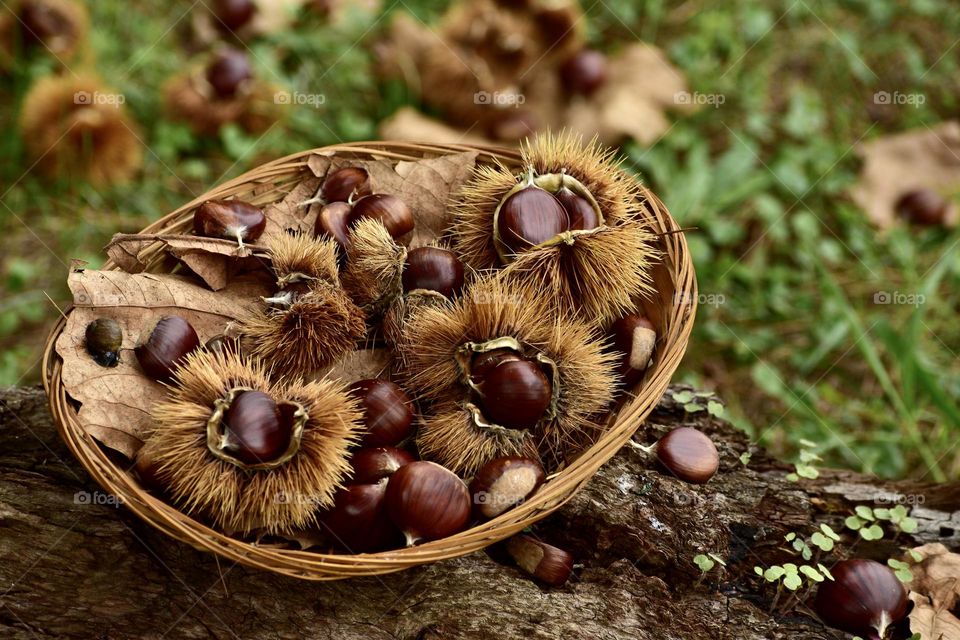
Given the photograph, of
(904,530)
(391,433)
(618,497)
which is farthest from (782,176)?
(391,433)

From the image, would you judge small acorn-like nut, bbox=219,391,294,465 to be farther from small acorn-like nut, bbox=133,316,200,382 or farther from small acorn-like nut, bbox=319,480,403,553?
small acorn-like nut, bbox=133,316,200,382

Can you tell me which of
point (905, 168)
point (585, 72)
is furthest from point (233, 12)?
point (905, 168)

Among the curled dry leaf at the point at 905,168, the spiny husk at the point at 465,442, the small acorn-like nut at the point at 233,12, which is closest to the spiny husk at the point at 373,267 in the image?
the spiny husk at the point at 465,442

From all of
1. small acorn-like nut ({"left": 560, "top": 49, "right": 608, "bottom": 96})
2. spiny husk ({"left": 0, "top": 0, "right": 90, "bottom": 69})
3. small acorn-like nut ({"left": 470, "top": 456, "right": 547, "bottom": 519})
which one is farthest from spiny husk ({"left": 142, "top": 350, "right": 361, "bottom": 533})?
spiny husk ({"left": 0, "top": 0, "right": 90, "bottom": 69})

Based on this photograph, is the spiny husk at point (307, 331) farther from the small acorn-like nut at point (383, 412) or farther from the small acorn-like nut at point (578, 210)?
the small acorn-like nut at point (578, 210)

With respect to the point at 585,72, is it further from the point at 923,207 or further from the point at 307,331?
the point at 307,331

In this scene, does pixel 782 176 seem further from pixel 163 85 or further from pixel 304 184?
pixel 163 85

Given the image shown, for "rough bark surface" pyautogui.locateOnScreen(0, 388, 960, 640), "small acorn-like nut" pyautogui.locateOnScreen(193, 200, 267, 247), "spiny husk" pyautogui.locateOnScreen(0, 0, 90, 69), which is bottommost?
"rough bark surface" pyautogui.locateOnScreen(0, 388, 960, 640)
